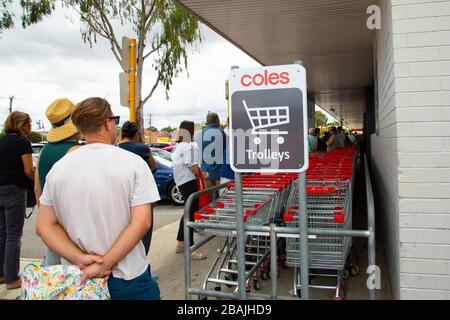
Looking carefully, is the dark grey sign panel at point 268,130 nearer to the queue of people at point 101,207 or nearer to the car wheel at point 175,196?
the queue of people at point 101,207

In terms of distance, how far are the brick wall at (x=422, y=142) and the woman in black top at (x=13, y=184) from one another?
3.62m

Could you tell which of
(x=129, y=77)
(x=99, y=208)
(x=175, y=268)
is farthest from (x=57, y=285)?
(x=129, y=77)

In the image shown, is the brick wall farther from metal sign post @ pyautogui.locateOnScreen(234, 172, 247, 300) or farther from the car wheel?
the car wheel

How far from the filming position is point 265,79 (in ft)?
8.01

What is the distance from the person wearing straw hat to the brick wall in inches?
102

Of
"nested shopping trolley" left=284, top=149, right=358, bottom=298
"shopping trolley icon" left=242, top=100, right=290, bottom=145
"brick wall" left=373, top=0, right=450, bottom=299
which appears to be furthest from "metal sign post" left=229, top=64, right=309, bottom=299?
"brick wall" left=373, top=0, right=450, bottom=299

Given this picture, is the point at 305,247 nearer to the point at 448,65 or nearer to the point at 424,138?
the point at 424,138

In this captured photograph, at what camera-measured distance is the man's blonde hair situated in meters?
2.14

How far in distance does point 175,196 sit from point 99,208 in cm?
784

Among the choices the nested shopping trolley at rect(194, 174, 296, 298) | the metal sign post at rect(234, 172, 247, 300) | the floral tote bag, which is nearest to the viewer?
the floral tote bag

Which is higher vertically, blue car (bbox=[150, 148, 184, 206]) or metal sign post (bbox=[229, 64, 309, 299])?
metal sign post (bbox=[229, 64, 309, 299])

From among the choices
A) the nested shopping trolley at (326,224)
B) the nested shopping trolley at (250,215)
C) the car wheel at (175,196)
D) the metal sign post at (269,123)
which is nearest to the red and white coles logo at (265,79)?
the metal sign post at (269,123)

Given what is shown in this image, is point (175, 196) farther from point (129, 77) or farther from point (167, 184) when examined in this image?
point (129, 77)

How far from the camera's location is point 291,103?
93.0 inches
